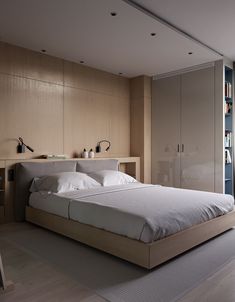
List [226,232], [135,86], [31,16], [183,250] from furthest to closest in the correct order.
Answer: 1. [135,86]
2. [226,232]
3. [31,16]
4. [183,250]

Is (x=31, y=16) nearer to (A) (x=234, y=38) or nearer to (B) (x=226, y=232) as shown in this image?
(A) (x=234, y=38)

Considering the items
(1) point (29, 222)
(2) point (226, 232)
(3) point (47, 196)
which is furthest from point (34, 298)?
(2) point (226, 232)

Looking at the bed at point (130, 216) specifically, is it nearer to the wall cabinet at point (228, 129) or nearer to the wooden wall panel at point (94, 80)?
the wall cabinet at point (228, 129)

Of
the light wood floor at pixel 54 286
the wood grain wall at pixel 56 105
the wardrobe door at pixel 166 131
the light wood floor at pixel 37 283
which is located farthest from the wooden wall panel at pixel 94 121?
the light wood floor at pixel 54 286

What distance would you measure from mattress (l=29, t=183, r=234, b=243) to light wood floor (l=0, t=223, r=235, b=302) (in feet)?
1.68

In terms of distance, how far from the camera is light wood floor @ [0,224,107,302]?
183 centimetres

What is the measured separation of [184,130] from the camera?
4.98 meters

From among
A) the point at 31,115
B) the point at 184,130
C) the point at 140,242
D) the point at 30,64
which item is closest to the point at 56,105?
the point at 31,115

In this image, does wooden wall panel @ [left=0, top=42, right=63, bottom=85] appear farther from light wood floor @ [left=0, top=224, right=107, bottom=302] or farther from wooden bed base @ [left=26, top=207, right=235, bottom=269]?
light wood floor @ [left=0, top=224, right=107, bottom=302]

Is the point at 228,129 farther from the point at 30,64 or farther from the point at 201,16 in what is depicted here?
the point at 30,64

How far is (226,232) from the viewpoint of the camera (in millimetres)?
3205

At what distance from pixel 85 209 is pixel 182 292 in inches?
49.1

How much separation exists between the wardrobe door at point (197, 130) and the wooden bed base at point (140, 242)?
4.97 feet

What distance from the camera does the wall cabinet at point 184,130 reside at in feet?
15.1
